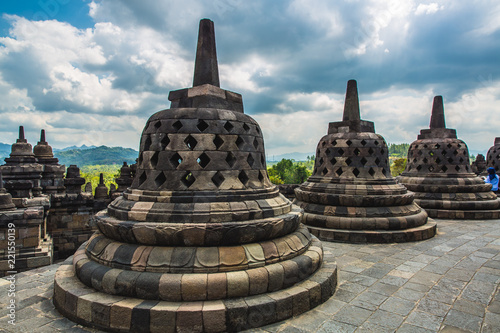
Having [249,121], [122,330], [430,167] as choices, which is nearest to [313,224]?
[249,121]

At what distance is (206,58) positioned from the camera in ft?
16.6

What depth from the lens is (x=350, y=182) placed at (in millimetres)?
8062

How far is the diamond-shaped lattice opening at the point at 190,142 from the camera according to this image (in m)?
4.47

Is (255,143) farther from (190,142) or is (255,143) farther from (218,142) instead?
(190,142)

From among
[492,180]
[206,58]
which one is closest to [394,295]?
[206,58]

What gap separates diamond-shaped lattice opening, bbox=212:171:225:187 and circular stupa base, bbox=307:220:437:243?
4082 mm

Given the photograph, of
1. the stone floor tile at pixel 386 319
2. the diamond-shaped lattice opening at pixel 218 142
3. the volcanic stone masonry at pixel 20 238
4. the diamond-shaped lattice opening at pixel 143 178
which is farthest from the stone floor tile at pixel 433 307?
the volcanic stone masonry at pixel 20 238

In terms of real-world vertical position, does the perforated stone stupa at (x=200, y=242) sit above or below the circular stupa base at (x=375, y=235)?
above

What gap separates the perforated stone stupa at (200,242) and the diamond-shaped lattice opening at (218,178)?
2 cm

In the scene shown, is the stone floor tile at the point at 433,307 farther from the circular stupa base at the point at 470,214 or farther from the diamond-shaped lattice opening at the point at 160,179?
the circular stupa base at the point at 470,214

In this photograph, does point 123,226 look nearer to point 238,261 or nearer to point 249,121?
point 238,261

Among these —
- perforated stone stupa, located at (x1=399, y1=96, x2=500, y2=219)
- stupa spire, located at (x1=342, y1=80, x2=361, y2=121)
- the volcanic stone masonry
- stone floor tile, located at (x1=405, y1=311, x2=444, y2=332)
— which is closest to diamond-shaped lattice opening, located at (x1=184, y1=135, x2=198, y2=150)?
stone floor tile, located at (x1=405, y1=311, x2=444, y2=332)

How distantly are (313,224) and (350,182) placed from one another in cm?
147

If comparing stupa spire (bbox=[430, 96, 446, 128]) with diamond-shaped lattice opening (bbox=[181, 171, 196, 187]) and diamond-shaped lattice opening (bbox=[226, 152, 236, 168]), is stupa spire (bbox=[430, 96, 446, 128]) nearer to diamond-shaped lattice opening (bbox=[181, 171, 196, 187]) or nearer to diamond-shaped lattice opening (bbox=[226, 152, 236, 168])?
diamond-shaped lattice opening (bbox=[226, 152, 236, 168])
